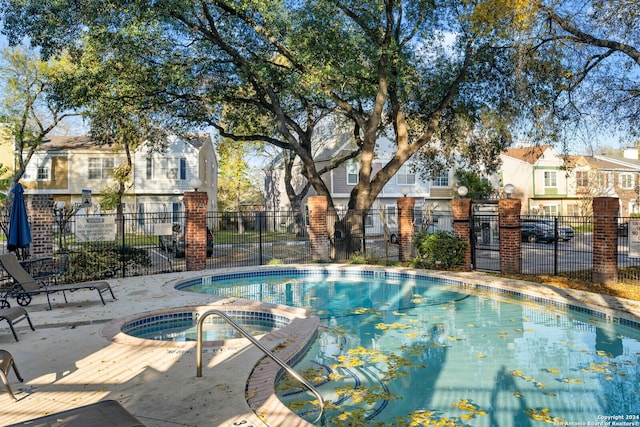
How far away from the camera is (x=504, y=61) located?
54.6 ft

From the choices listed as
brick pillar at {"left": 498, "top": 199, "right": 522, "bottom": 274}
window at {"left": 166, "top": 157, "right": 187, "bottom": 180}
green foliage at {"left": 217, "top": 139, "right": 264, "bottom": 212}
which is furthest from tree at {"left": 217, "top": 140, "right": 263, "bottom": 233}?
brick pillar at {"left": 498, "top": 199, "right": 522, "bottom": 274}

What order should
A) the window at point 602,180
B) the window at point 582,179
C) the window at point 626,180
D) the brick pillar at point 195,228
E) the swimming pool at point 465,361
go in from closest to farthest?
the swimming pool at point 465,361 → the brick pillar at point 195,228 → the window at point 582,179 → the window at point 602,180 → the window at point 626,180

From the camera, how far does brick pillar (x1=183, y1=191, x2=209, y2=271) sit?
14562mm

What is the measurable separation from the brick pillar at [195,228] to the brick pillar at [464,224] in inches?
317

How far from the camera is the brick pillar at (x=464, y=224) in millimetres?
14828

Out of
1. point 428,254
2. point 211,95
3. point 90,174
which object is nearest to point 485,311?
point 428,254

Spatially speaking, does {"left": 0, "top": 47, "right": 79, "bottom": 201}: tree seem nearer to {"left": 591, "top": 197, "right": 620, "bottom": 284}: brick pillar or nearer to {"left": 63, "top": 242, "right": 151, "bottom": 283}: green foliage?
{"left": 63, "top": 242, "right": 151, "bottom": 283}: green foliage

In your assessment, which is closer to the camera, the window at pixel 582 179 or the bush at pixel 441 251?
the bush at pixel 441 251

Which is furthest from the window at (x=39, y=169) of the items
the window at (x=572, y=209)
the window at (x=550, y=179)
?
the window at (x=572, y=209)

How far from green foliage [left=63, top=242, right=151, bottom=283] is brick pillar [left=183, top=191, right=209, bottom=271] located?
1358 millimetres

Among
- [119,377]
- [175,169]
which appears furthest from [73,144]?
[119,377]

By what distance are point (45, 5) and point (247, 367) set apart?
1352 cm

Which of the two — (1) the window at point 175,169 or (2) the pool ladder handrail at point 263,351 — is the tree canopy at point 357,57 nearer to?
(2) the pool ladder handrail at point 263,351

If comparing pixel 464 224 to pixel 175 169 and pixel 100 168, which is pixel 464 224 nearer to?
pixel 175 169
